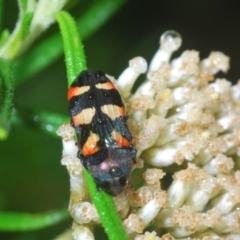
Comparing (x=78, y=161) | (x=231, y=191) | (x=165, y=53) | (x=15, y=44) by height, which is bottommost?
(x=231, y=191)

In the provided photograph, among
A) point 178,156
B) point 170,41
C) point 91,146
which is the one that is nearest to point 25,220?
point 91,146

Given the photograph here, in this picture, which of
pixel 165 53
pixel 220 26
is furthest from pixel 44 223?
pixel 220 26

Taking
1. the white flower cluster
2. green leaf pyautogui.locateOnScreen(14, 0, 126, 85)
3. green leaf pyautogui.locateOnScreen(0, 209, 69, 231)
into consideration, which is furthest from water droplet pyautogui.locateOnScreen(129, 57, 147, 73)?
green leaf pyautogui.locateOnScreen(0, 209, 69, 231)

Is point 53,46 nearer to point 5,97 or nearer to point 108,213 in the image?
point 5,97

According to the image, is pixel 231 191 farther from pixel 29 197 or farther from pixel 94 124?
pixel 29 197

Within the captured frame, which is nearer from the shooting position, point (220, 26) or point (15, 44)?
point (15, 44)

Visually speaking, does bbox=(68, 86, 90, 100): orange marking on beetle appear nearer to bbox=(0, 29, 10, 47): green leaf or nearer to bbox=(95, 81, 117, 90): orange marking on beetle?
bbox=(95, 81, 117, 90): orange marking on beetle

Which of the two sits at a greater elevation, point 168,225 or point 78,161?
point 78,161
